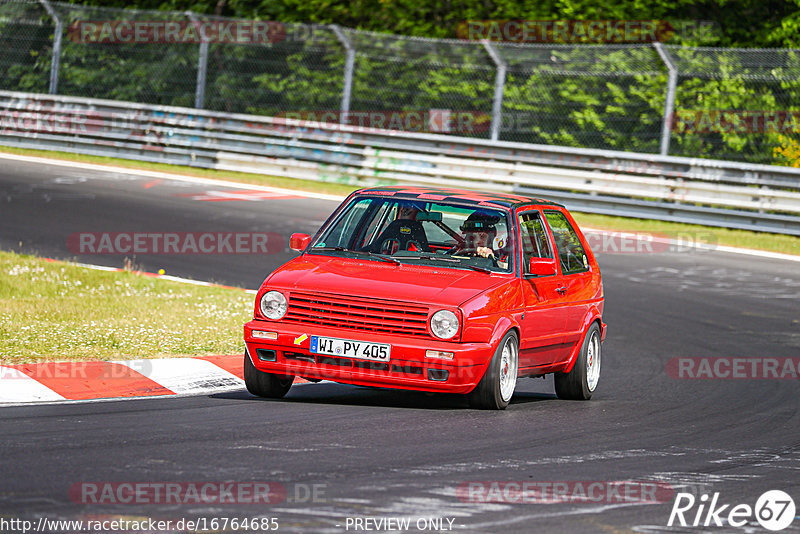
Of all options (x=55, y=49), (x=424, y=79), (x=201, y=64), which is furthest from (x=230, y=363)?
(x=55, y=49)

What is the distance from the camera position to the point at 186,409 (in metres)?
8.01

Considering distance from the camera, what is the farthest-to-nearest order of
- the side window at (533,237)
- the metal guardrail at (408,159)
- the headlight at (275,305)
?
the metal guardrail at (408,159)
the side window at (533,237)
the headlight at (275,305)

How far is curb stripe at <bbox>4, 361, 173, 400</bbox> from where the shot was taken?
8.46 metres

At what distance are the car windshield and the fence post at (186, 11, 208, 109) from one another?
1612 cm

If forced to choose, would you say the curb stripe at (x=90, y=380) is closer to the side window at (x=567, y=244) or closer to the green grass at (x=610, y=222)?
the side window at (x=567, y=244)

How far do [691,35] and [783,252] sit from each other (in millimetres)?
9267

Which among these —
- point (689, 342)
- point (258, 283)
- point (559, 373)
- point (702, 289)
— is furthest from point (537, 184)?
point (559, 373)

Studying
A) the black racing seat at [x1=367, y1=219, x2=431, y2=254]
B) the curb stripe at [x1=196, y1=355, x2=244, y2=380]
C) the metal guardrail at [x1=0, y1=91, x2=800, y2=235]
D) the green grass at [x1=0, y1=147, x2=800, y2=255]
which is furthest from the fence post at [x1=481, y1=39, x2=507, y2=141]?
the black racing seat at [x1=367, y1=219, x2=431, y2=254]

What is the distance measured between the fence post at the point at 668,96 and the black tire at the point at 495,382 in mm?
13401

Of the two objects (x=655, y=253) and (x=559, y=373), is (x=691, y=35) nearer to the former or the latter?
(x=655, y=253)

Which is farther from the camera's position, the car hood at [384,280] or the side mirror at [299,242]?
the side mirror at [299,242]

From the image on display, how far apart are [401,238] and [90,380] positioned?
7.97 ft

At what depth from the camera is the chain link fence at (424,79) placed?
22469mm

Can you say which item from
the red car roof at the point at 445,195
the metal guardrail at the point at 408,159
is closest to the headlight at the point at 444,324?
the red car roof at the point at 445,195
